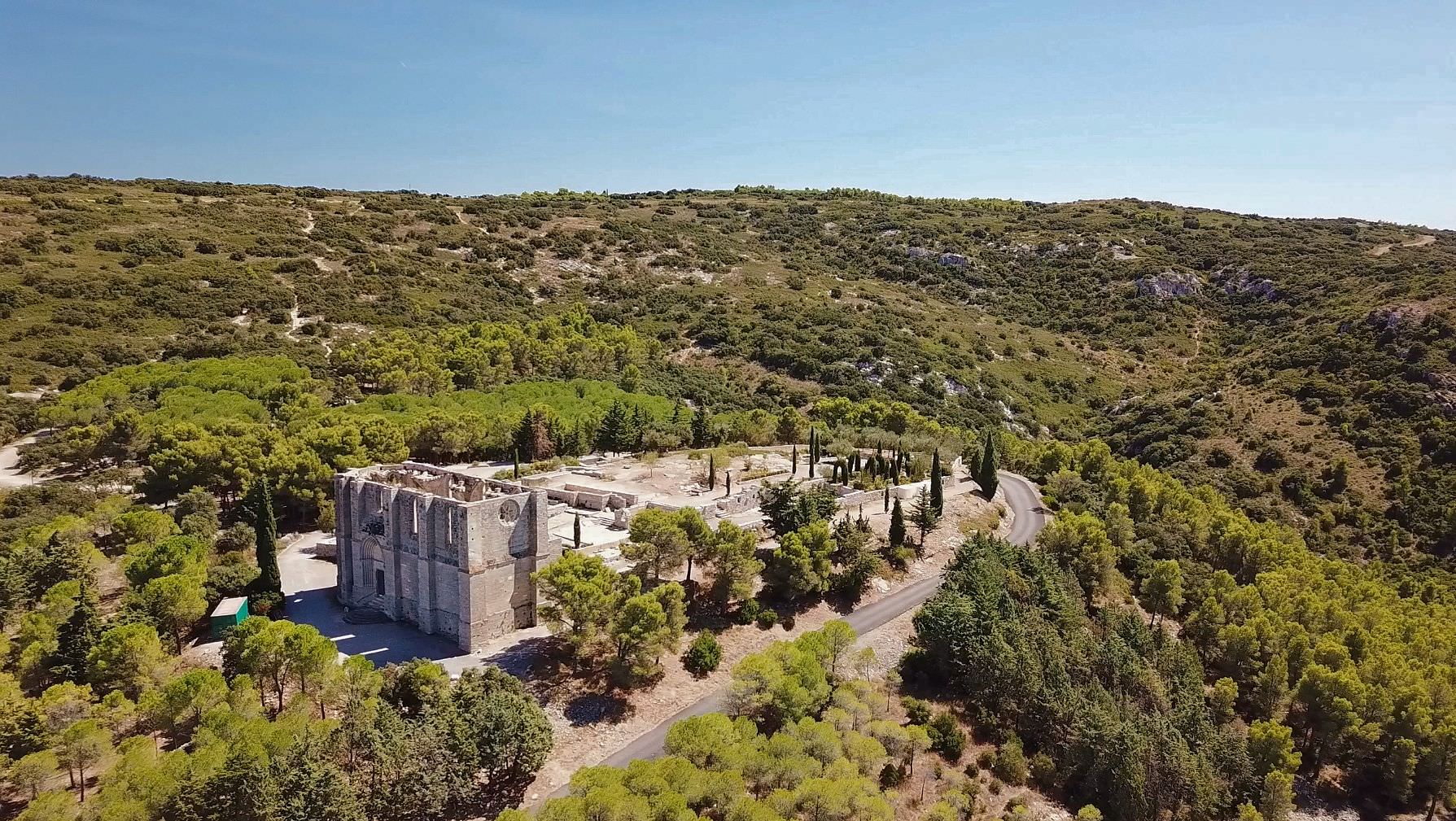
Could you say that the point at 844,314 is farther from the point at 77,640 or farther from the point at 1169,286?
the point at 77,640

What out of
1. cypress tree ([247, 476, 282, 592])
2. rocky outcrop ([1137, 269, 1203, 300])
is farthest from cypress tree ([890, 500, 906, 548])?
rocky outcrop ([1137, 269, 1203, 300])

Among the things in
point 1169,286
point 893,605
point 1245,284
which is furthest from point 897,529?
point 1245,284

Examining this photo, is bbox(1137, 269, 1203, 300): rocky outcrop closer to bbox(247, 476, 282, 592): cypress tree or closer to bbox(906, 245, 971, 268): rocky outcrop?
bbox(906, 245, 971, 268): rocky outcrop

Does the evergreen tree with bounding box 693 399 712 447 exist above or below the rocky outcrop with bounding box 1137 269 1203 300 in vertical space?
below

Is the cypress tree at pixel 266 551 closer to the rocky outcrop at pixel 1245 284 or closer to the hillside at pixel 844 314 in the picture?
the hillside at pixel 844 314

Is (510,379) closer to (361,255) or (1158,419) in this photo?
(361,255)

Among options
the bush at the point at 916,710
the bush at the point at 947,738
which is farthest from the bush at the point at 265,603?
the bush at the point at 947,738

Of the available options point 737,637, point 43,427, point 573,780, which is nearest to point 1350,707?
point 737,637
